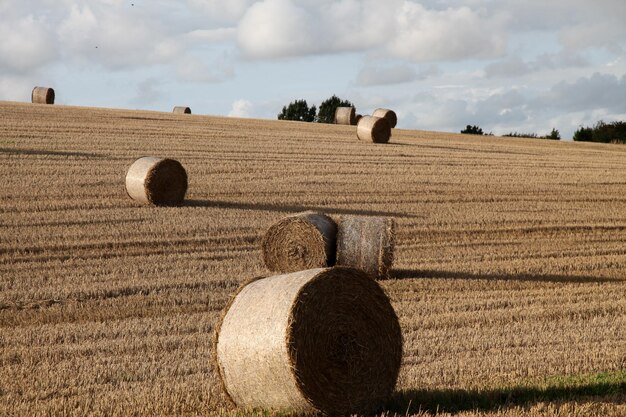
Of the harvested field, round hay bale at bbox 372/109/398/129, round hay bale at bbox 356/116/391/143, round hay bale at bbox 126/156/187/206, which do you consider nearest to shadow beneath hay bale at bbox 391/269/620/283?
the harvested field

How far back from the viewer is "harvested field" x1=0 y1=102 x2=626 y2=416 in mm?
8266

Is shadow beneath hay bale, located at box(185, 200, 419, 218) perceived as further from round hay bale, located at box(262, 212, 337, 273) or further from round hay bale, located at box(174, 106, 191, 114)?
round hay bale, located at box(174, 106, 191, 114)

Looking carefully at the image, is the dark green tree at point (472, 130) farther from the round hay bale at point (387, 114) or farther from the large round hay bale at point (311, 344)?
the large round hay bale at point (311, 344)

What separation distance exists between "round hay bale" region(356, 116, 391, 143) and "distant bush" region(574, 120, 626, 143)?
17.5 metres

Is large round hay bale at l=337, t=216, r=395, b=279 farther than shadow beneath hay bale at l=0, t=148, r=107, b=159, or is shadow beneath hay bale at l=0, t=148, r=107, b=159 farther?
shadow beneath hay bale at l=0, t=148, r=107, b=159

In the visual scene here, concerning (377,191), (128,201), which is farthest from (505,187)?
(128,201)

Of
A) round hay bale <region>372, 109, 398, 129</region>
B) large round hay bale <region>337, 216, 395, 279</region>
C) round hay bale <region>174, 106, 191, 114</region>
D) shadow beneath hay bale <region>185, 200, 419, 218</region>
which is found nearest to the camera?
large round hay bale <region>337, 216, 395, 279</region>

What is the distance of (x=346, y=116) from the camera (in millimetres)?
42094

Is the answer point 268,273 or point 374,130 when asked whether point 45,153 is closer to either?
point 268,273

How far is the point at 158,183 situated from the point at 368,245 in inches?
236

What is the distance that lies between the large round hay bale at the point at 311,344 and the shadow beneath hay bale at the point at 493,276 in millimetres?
5888

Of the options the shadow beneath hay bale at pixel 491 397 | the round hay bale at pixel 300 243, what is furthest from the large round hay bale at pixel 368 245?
the shadow beneath hay bale at pixel 491 397

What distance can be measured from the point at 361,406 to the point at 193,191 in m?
12.6

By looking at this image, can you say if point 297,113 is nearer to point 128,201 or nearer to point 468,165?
point 468,165
